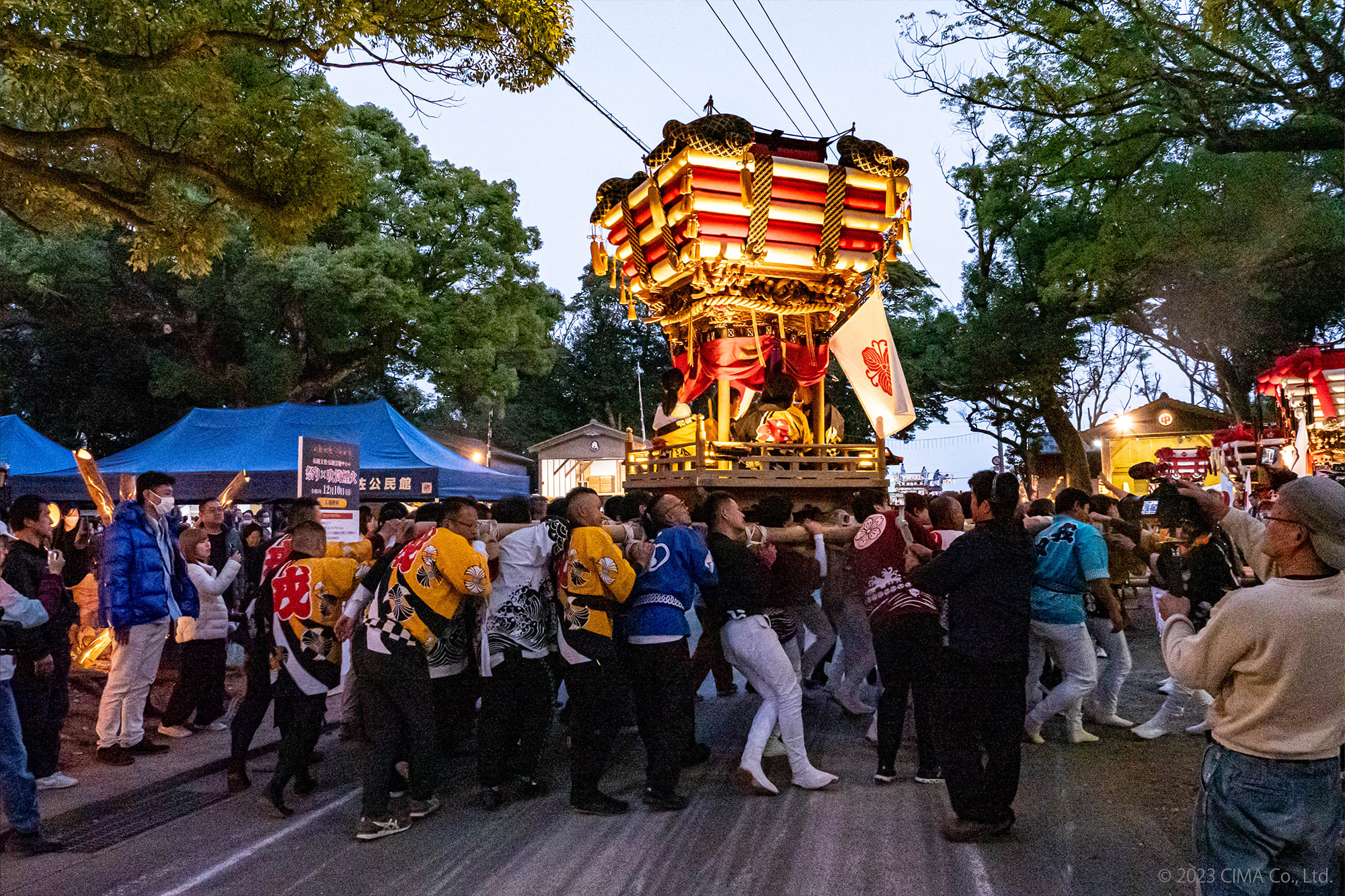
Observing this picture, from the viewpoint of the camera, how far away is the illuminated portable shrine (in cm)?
1202

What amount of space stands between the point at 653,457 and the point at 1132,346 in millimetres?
28054

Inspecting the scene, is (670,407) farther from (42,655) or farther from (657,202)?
(42,655)

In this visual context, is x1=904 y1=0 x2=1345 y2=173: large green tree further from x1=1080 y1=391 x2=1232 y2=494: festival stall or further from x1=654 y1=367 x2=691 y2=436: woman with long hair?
x1=1080 y1=391 x2=1232 y2=494: festival stall

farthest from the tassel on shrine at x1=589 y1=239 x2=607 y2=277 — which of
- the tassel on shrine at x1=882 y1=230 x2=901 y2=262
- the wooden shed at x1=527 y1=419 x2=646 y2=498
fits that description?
the wooden shed at x1=527 y1=419 x2=646 y2=498

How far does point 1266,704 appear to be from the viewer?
274cm

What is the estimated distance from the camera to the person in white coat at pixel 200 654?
7.61 meters

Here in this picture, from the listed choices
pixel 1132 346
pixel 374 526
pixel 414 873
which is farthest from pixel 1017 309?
pixel 414 873

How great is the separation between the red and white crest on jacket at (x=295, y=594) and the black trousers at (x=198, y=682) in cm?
252

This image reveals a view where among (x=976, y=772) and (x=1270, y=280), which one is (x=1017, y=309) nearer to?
(x=1270, y=280)

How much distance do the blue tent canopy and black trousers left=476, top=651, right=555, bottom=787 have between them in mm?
9623

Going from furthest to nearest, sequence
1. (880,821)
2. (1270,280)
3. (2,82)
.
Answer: (1270,280) → (2,82) → (880,821)

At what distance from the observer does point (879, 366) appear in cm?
1276

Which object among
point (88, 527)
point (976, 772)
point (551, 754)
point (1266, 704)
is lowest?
point (551, 754)

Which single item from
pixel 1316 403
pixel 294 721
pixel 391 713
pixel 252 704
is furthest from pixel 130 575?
pixel 1316 403
